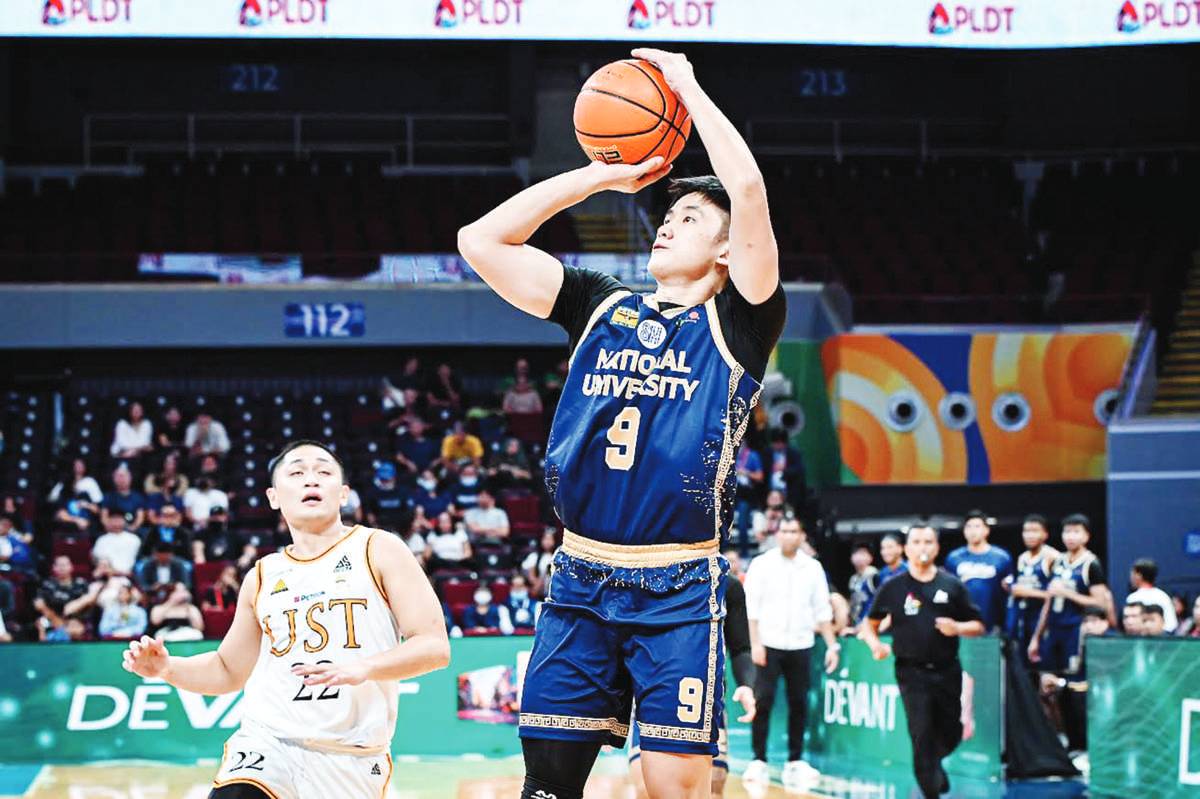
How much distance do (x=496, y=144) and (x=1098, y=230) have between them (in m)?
9.54

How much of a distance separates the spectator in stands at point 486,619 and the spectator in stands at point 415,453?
168 inches

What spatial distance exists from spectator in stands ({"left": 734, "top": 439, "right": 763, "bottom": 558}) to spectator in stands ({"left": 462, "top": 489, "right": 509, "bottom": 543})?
9.09ft

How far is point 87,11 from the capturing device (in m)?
20.3

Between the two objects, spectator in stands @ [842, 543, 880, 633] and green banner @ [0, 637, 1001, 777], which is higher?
spectator in stands @ [842, 543, 880, 633]

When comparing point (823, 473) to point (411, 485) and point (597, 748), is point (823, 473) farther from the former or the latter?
point (597, 748)

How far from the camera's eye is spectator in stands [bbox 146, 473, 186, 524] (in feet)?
58.5

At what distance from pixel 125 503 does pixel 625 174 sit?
581 inches

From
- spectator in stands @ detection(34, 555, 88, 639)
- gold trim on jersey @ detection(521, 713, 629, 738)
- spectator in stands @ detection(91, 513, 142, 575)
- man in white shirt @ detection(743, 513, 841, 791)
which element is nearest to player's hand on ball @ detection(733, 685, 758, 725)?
gold trim on jersey @ detection(521, 713, 629, 738)

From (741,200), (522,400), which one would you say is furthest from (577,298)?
(522,400)

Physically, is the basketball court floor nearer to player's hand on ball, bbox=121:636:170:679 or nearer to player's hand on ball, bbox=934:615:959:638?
player's hand on ball, bbox=934:615:959:638

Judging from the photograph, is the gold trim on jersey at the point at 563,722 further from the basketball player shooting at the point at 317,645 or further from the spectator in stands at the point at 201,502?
the spectator in stands at the point at 201,502

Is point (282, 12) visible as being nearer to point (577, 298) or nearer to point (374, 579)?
point (374, 579)

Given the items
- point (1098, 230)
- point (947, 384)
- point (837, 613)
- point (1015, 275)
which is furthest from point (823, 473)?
point (837, 613)

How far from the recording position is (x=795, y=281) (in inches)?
880
